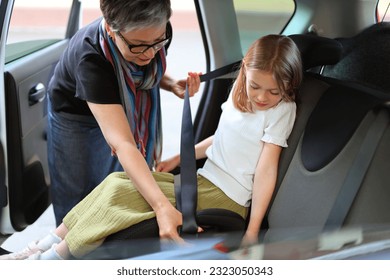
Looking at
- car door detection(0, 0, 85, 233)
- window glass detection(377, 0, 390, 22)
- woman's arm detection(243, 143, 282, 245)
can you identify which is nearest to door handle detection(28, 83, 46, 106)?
car door detection(0, 0, 85, 233)

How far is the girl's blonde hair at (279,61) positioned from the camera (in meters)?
1.24

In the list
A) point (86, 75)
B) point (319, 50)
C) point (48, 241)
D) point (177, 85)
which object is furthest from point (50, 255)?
point (319, 50)

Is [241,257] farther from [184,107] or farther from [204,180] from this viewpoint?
[184,107]

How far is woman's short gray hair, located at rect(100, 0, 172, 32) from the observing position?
46.5 inches

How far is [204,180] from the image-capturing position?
1344 mm

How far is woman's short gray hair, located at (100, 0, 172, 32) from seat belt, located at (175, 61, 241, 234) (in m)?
0.21

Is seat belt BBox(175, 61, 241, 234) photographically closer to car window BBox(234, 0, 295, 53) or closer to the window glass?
car window BBox(234, 0, 295, 53)

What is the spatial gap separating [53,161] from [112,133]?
338mm

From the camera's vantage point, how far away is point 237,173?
4.32 feet

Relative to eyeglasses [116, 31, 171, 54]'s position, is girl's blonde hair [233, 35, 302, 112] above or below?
below

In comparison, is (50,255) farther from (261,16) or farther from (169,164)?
(261,16)

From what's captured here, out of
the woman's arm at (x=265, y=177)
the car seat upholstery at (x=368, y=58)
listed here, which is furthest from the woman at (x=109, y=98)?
the car seat upholstery at (x=368, y=58)

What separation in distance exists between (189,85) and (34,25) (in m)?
0.43

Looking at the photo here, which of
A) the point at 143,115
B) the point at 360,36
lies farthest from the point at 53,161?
the point at 360,36
